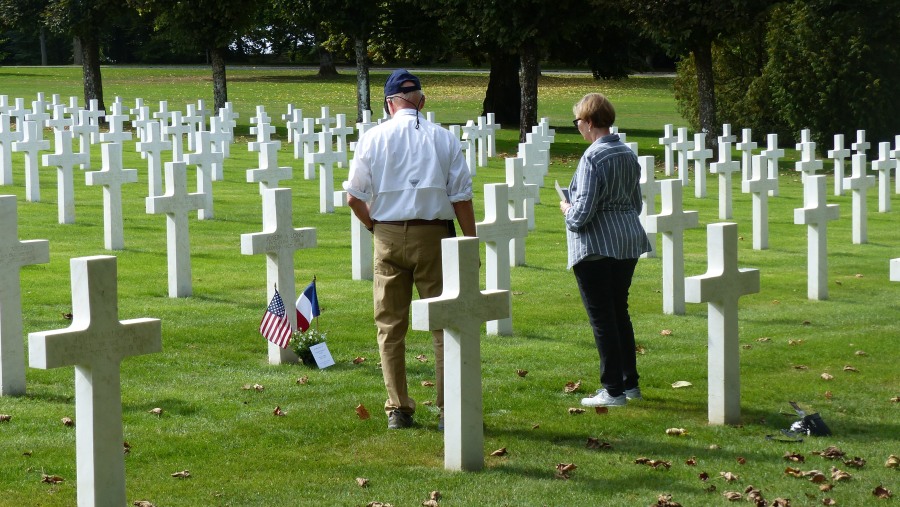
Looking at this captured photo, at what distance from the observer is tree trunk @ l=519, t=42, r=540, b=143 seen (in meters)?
29.7

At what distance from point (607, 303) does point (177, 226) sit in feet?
15.6

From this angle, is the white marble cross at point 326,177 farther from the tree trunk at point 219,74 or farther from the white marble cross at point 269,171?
the tree trunk at point 219,74

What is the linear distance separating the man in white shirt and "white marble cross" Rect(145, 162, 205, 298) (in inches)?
174

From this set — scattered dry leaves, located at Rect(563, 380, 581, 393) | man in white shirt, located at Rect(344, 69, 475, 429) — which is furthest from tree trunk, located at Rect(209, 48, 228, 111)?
man in white shirt, located at Rect(344, 69, 475, 429)

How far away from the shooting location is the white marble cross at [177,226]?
35.6 ft

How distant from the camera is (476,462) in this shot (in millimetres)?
6070

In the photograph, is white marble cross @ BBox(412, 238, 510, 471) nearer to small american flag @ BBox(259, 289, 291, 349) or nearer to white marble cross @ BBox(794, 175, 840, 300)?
small american flag @ BBox(259, 289, 291, 349)

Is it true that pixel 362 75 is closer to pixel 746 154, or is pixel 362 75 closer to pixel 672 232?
pixel 746 154

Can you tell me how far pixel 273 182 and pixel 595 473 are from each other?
8764 millimetres

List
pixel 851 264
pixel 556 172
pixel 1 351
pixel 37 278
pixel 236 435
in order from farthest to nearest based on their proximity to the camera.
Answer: pixel 556 172
pixel 851 264
pixel 37 278
pixel 1 351
pixel 236 435

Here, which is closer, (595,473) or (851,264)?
(595,473)

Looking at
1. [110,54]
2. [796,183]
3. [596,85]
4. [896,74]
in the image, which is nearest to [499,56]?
[896,74]

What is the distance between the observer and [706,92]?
27.9 metres

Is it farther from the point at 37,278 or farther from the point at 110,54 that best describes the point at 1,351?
the point at 110,54
